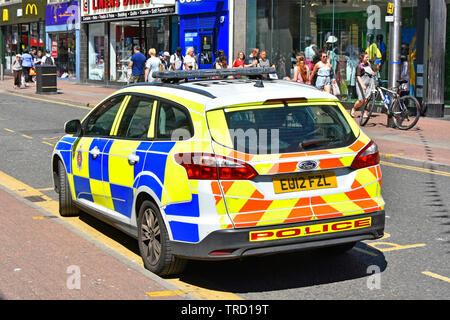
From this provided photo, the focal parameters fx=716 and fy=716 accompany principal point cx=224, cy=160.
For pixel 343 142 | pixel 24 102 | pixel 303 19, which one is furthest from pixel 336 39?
pixel 343 142

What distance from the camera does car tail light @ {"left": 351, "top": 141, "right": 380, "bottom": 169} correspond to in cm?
573

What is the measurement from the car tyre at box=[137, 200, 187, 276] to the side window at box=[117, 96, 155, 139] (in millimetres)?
740

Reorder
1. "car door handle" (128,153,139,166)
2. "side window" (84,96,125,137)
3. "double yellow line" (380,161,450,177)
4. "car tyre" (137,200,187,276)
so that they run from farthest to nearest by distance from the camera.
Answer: "double yellow line" (380,161,450,177), "side window" (84,96,125,137), "car door handle" (128,153,139,166), "car tyre" (137,200,187,276)

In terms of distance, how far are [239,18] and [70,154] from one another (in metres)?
21.7

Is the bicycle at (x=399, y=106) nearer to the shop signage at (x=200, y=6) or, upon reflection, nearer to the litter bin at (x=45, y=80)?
the shop signage at (x=200, y=6)

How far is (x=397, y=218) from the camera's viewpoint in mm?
8141

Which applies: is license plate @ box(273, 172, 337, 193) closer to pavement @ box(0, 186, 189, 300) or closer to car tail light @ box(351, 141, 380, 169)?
car tail light @ box(351, 141, 380, 169)

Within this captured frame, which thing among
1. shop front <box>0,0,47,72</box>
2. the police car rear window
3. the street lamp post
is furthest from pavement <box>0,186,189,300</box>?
shop front <box>0,0,47,72</box>

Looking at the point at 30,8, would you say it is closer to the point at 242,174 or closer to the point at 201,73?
the point at 201,73

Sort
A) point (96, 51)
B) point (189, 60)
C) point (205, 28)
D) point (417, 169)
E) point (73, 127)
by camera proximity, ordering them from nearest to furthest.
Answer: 1. point (73, 127)
2. point (417, 169)
3. point (189, 60)
4. point (205, 28)
5. point (96, 51)

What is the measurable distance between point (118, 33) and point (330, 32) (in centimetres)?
1559

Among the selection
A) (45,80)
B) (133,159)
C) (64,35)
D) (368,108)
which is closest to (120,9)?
(45,80)

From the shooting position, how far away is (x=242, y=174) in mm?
5309

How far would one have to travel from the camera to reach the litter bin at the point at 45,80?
1192 inches
